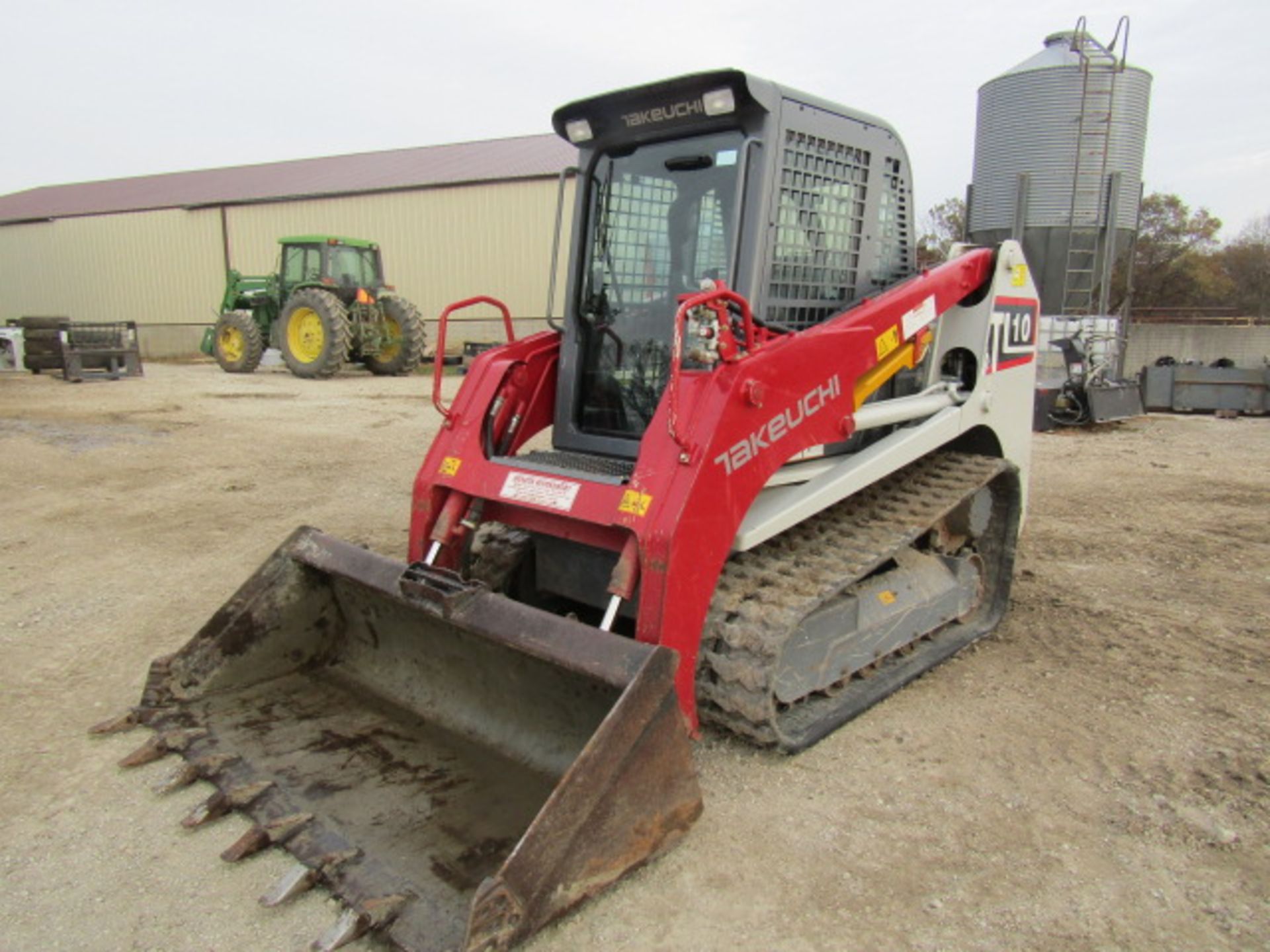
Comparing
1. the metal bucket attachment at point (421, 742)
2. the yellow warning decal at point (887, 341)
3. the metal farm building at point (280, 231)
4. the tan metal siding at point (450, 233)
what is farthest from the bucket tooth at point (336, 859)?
the tan metal siding at point (450, 233)

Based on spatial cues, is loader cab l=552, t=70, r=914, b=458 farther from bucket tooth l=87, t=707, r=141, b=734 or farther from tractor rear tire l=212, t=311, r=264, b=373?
tractor rear tire l=212, t=311, r=264, b=373

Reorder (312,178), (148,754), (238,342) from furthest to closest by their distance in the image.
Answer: (312,178) → (238,342) → (148,754)

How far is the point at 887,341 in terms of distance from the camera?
364 centimetres

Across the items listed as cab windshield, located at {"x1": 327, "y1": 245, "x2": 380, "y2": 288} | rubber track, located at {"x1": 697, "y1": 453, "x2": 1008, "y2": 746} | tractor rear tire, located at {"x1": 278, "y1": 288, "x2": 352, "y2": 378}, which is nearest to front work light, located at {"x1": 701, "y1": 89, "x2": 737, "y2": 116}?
rubber track, located at {"x1": 697, "y1": 453, "x2": 1008, "y2": 746}

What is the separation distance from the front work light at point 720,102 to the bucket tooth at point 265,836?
8.53 ft

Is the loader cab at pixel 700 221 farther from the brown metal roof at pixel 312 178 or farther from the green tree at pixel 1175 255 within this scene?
the green tree at pixel 1175 255

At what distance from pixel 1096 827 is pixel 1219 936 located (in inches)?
19.5

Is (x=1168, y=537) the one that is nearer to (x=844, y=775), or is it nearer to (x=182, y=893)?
(x=844, y=775)

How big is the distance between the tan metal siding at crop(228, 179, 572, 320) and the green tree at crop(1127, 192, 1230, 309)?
1720 centimetres

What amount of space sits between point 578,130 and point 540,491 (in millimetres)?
1521

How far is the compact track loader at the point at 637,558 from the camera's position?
2564 millimetres

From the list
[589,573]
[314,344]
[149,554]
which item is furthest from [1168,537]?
[314,344]

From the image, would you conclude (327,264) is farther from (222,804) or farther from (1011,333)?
(222,804)

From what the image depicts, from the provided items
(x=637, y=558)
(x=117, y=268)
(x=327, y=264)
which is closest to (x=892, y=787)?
(x=637, y=558)
